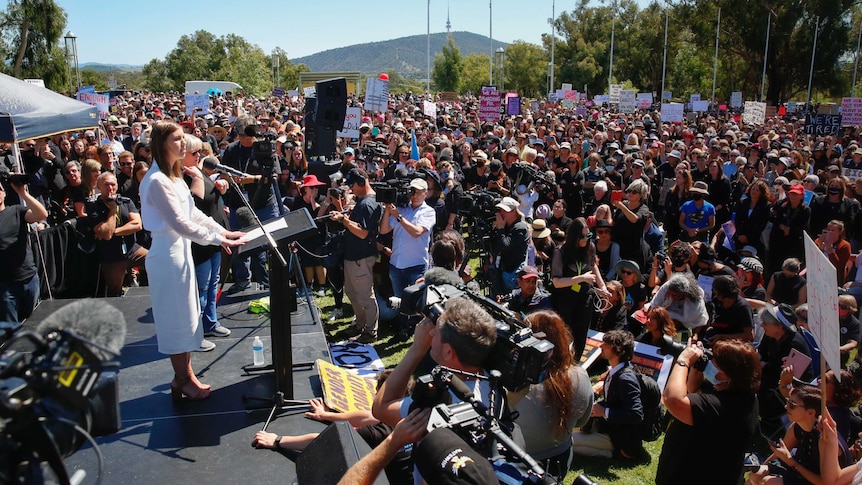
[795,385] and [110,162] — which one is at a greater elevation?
[110,162]

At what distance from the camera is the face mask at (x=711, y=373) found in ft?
11.7

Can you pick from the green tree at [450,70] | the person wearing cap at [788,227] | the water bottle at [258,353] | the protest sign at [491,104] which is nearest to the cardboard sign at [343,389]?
the water bottle at [258,353]

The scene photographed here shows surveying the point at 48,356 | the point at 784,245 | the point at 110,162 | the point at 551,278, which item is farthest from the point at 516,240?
the point at 110,162

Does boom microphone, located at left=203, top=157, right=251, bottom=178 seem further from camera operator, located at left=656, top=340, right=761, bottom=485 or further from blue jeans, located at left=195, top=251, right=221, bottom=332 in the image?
camera operator, located at left=656, top=340, right=761, bottom=485

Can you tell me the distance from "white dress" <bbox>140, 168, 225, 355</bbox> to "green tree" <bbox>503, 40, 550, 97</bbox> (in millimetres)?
59932

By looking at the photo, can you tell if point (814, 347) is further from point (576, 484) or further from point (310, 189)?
point (310, 189)

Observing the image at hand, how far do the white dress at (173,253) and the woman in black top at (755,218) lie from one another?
7.32 metres

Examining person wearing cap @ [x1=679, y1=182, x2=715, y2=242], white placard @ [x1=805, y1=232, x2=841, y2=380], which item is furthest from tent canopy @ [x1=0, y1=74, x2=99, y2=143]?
person wearing cap @ [x1=679, y1=182, x2=715, y2=242]

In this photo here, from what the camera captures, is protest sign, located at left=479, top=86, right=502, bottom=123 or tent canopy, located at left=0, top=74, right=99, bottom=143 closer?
tent canopy, located at left=0, top=74, right=99, bottom=143

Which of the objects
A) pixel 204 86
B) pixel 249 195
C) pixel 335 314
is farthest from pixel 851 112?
pixel 204 86

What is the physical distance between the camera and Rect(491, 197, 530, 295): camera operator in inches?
258

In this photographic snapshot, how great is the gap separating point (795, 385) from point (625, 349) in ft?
3.70

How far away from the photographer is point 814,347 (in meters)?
5.11

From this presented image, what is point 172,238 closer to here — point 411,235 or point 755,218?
point 411,235
